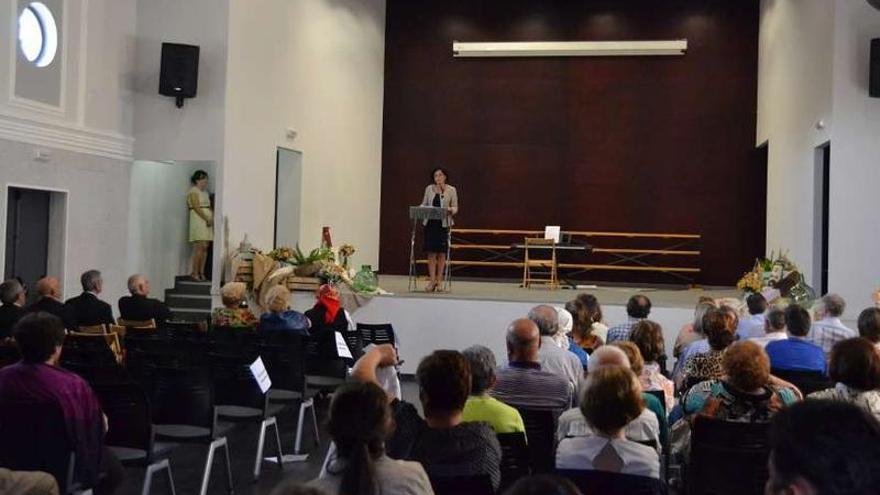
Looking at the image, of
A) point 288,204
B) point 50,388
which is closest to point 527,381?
point 50,388

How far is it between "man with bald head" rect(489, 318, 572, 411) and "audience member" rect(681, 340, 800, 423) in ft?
2.34

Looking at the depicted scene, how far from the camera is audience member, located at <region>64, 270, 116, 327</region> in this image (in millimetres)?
7246

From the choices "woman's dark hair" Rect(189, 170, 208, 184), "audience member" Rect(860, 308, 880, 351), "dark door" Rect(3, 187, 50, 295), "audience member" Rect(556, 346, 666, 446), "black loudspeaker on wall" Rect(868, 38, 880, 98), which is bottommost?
"audience member" Rect(556, 346, 666, 446)

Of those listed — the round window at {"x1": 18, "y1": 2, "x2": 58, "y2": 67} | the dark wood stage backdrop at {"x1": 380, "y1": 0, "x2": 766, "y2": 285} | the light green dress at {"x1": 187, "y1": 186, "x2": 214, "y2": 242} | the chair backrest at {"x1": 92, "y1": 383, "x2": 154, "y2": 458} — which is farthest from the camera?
the dark wood stage backdrop at {"x1": 380, "y1": 0, "x2": 766, "y2": 285}

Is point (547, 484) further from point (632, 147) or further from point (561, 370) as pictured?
point (632, 147)

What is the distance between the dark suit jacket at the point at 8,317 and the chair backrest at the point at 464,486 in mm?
4267

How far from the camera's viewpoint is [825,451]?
56.3 inches

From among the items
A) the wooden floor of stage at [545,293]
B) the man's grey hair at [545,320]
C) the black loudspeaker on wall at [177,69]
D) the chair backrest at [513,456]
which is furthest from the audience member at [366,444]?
the black loudspeaker on wall at [177,69]

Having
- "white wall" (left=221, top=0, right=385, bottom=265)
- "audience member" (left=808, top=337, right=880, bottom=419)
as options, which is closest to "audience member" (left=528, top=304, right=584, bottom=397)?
"audience member" (left=808, top=337, right=880, bottom=419)

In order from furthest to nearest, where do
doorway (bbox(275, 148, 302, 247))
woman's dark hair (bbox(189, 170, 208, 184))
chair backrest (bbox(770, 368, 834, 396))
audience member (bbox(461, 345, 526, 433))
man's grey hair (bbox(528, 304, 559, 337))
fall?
1. doorway (bbox(275, 148, 302, 247))
2. woman's dark hair (bbox(189, 170, 208, 184))
3. man's grey hair (bbox(528, 304, 559, 337))
4. chair backrest (bbox(770, 368, 834, 396))
5. audience member (bbox(461, 345, 526, 433))

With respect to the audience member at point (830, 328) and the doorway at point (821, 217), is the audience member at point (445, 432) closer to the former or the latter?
the audience member at point (830, 328)

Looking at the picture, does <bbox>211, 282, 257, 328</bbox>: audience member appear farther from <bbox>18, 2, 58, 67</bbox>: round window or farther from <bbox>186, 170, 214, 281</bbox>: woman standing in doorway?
<bbox>186, 170, 214, 281</bbox>: woman standing in doorway

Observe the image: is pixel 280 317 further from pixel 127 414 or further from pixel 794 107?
pixel 794 107

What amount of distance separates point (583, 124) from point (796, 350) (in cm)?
1119
